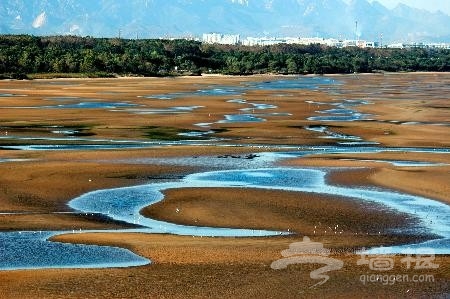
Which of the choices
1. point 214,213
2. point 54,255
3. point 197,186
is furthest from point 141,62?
point 54,255

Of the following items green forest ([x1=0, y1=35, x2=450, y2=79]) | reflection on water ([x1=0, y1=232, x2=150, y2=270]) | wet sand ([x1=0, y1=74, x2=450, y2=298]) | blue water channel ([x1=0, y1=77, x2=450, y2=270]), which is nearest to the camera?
wet sand ([x1=0, y1=74, x2=450, y2=298])

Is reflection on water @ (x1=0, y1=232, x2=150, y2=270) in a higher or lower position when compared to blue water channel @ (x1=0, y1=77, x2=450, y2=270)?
higher

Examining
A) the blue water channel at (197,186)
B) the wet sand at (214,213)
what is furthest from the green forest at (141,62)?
the blue water channel at (197,186)

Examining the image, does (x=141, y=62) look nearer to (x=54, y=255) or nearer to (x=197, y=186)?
(x=197, y=186)

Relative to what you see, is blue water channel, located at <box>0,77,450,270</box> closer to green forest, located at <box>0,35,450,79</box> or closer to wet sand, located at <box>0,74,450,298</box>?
wet sand, located at <box>0,74,450,298</box>

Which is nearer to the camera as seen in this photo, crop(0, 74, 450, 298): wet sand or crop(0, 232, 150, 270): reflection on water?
crop(0, 74, 450, 298): wet sand

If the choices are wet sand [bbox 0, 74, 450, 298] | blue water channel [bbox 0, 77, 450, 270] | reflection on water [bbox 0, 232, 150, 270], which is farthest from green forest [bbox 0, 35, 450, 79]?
reflection on water [bbox 0, 232, 150, 270]

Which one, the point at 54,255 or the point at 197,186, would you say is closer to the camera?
the point at 54,255

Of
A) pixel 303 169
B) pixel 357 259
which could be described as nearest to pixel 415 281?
pixel 357 259
